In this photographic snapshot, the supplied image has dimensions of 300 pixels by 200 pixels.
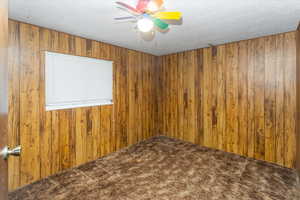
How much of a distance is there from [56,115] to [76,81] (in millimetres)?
675

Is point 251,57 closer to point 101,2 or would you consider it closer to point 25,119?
point 101,2

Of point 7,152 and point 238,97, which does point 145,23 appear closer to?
point 7,152

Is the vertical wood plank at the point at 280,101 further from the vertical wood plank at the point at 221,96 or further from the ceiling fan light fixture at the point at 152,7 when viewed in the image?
the ceiling fan light fixture at the point at 152,7

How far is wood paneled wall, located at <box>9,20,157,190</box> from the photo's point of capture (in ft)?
7.11

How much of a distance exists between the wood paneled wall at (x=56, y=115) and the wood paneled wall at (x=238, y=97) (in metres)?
1.21

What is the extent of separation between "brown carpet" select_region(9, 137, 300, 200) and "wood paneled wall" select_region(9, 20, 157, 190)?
0.84ft

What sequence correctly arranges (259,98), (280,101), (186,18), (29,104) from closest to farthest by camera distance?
(186,18) < (29,104) < (280,101) < (259,98)

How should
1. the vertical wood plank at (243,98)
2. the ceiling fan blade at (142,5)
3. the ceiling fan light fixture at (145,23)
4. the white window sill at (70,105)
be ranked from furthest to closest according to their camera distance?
the vertical wood plank at (243,98)
the white window sill at (70,105)
the ceiling fan light fixture at (145,23)
the ceiling fan blade at (142,5)

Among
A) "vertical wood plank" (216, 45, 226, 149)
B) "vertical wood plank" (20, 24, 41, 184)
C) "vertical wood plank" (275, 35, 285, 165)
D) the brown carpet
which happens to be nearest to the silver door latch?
the brown carpet

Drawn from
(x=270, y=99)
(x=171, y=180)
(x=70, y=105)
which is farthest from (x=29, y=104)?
(x=270, y=99)

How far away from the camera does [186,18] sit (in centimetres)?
214

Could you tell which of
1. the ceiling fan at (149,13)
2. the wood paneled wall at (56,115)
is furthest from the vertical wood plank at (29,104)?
the ceiling fan at (149,13)

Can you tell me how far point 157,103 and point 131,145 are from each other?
143cm

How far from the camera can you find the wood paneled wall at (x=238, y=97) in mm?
2684
